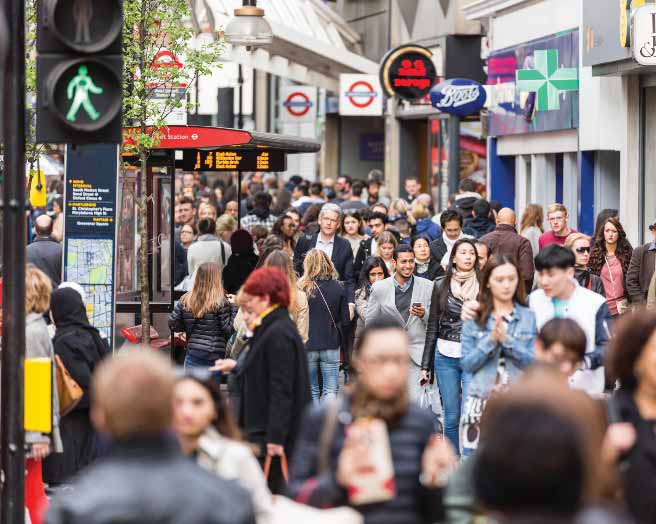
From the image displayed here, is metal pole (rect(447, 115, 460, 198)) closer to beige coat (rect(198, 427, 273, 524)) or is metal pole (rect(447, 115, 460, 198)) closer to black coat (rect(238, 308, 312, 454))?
black coat (rect(238, 308, 312, 454))

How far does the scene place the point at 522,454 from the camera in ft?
13.0

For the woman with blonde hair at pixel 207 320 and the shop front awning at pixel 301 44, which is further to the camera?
the shop front awning at pixel 301 44

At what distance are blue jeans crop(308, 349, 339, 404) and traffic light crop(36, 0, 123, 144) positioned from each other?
620 cm

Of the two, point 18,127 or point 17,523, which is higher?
point 18,127

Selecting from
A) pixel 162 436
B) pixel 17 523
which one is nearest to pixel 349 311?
pixel 17 523

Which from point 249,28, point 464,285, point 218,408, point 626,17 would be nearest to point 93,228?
point 464,285

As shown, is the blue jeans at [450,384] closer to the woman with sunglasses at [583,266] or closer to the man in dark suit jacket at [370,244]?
the woman with sunglasses at [583,266]

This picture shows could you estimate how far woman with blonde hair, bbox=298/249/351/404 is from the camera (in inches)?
533

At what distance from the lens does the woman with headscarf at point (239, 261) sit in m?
16.3

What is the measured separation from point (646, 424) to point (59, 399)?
428 cm

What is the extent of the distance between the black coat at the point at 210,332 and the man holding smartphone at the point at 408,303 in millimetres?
1171

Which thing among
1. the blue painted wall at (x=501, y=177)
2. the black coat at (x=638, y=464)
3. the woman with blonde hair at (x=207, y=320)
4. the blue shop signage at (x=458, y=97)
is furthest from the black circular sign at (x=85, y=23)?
the blue painted wall at (x=501, y=177)

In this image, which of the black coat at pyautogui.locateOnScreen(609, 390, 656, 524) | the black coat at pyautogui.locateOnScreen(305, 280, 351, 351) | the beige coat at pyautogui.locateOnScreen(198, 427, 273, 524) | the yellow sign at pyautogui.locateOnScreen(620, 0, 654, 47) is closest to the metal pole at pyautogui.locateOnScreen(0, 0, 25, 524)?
the beige coat at pyautogui.locateOnScreen(198, 427, 273, 524)

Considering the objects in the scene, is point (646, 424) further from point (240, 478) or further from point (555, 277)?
point (555, 277)
